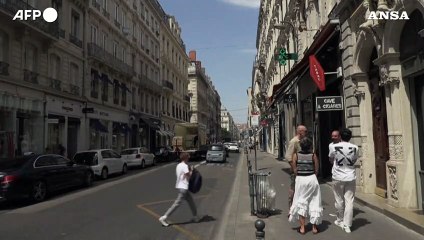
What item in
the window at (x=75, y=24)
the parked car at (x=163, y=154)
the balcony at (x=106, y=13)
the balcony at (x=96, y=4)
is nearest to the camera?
the window at (x=75, y=24)

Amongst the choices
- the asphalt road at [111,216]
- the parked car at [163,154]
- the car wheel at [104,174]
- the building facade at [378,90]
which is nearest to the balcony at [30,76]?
the car wheel at [104,174]

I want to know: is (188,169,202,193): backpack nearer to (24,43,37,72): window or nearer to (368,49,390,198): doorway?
(368,49,390,198): doorway

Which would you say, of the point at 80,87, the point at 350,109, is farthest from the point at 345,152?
the point at 80,87

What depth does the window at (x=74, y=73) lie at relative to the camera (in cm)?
3106

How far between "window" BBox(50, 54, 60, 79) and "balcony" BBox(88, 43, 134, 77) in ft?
16.3

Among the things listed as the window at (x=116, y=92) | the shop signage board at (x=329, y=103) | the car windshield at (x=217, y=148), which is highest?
the window at (x=116, y=92)

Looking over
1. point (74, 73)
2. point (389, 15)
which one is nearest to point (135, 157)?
point (74, 73)

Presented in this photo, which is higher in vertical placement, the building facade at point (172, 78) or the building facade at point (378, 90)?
the building facade at point (172, 78)

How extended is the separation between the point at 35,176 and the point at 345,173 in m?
10.1

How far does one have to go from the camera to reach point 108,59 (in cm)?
3753

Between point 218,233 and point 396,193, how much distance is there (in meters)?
4.26

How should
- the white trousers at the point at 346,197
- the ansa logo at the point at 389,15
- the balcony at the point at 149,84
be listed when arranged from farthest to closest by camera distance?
the balcony at the point at 149,84, the ansa logo at the point at 389,15, the white trousers at the point at 346,197

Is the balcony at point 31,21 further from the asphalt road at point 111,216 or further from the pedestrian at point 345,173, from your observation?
the pedestrian at point 345,173

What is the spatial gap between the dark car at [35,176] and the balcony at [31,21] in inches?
415
